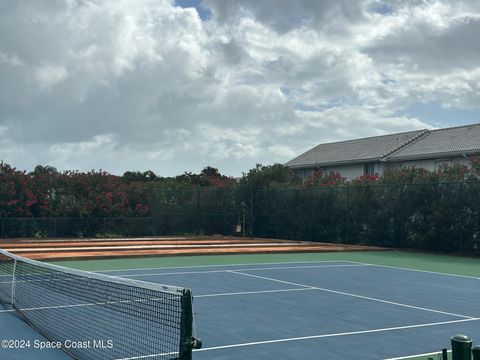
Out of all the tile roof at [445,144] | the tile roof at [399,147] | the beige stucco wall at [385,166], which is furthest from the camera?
the tile roof at [399,147]

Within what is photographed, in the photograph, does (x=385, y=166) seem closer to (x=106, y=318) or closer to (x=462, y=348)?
(x=106, y=318)

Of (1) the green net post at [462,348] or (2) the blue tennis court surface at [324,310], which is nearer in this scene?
(1) the green net post at [462,348]

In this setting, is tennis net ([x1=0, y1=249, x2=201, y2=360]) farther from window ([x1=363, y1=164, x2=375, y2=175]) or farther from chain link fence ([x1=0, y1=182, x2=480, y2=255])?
window ([x1=363, y1=164, x2=375, y2=175])

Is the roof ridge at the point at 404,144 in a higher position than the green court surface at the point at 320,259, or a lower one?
higher

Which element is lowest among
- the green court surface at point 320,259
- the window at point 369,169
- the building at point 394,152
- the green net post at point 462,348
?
the green court surface at point 320,259

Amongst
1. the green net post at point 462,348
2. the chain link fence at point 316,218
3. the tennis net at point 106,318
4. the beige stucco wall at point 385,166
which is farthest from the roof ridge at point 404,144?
the green net post at point 462,348

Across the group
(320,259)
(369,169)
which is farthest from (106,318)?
(369,169)

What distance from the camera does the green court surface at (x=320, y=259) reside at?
16156 mm

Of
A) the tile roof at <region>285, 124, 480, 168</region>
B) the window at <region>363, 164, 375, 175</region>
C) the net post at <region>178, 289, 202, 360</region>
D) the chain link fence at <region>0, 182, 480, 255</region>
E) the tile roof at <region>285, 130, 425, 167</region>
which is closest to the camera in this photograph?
the net post at <region>178, 289, 202, 360</region>

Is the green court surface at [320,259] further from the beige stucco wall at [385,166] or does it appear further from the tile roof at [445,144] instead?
the tile roof at [445,144]

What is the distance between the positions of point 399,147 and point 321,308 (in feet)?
107

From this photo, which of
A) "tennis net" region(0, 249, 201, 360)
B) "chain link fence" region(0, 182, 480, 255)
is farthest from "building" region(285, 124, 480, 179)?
"tennis net" region(0, 249, 201, 360)

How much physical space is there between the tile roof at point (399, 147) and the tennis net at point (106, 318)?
1114 inches

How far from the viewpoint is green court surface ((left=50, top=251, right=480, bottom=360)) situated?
16156 mm
